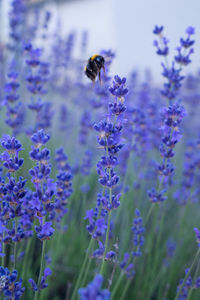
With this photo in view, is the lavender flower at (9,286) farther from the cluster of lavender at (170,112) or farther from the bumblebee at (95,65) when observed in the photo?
the bumblebee at (95,65)

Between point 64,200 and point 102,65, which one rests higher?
point 102,65

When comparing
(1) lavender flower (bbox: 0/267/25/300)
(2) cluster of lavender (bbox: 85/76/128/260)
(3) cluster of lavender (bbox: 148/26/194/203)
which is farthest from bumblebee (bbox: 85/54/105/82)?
(1) lavender flower (bbox: 0/267/25/300)

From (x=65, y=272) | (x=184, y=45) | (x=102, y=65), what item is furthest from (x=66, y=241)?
(x=184, y=45)

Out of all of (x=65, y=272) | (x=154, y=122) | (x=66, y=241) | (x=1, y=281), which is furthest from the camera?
(x=154, y=122)

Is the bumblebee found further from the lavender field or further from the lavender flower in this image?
the lavender flower

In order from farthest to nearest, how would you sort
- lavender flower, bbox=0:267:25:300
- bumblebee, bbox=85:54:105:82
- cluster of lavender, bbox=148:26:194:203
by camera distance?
bumblebee, bbox=85:54:105:82 < cluster of lavender, bbox=148:26:194:203 < lavender flower, bbox=0:267:25:300

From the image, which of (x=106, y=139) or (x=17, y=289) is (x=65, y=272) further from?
(x=106, y=139)

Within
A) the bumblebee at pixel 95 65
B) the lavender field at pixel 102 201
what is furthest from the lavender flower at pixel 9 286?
the bumblebee at pixel 95 65

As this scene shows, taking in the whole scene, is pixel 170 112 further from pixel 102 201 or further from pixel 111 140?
pixel 102 201
